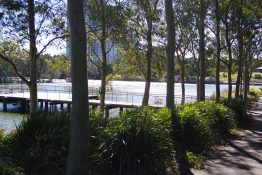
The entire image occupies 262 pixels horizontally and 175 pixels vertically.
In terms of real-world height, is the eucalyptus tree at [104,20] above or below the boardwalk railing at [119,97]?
above

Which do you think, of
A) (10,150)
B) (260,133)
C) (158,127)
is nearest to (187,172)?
(158,127)

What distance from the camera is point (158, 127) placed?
9773 millimetres

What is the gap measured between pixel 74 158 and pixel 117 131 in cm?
168

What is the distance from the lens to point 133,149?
28.6ft

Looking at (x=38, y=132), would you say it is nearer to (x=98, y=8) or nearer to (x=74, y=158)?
(x=74, y=158)

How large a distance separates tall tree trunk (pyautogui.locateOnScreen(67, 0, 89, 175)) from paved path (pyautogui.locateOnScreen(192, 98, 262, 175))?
3304 mm

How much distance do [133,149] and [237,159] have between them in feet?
13.7

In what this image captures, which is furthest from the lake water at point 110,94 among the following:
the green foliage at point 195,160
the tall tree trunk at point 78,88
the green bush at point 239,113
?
the green bush at point 239,113

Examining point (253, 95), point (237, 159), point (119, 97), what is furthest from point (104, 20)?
point (253, 95)

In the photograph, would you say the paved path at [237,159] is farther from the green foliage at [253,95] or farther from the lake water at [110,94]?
the green foliage at [253,95]

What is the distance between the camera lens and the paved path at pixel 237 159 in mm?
10070

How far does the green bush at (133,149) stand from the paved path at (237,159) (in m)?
1.27

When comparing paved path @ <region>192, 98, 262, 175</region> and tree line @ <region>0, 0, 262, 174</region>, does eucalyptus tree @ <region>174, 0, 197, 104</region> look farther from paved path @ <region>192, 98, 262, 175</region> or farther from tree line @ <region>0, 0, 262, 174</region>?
paved path @ <region>192, 98, 262, 175</region>

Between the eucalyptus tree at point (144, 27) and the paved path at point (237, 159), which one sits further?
the eucalyptus tree at point (144, 27)
